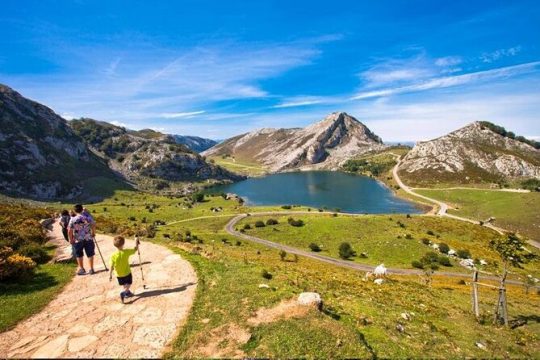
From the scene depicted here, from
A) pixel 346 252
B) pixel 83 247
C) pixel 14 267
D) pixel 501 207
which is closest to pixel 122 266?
pixel 83 247

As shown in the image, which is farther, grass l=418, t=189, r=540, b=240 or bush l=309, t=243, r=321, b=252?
grass l=418, t=189, r=540, b=240

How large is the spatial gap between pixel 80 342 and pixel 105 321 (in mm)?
1807

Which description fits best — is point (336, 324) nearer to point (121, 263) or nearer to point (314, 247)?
point (121, 263)

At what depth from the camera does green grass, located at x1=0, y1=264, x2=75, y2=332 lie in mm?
15538

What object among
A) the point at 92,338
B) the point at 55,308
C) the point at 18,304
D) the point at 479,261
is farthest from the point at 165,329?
the point at 479,261

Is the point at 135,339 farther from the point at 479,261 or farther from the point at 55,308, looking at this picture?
the point at 479,261

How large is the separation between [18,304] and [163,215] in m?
108

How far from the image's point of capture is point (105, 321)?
576 inches

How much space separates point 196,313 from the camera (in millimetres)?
15719

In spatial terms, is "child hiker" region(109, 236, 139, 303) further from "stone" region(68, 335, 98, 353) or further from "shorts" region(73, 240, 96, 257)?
"shorts" region(73, 240, 96, 257)

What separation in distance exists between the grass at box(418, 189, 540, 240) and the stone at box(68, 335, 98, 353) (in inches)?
5043

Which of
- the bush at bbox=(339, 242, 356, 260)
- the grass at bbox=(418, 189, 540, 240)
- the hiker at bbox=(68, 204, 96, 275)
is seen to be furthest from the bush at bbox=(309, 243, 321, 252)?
the grass at bbox=(418, 189, 540, 240)

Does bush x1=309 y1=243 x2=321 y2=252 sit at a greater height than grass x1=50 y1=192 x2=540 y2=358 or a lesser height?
lesser

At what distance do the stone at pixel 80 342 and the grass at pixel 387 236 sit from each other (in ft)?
218
